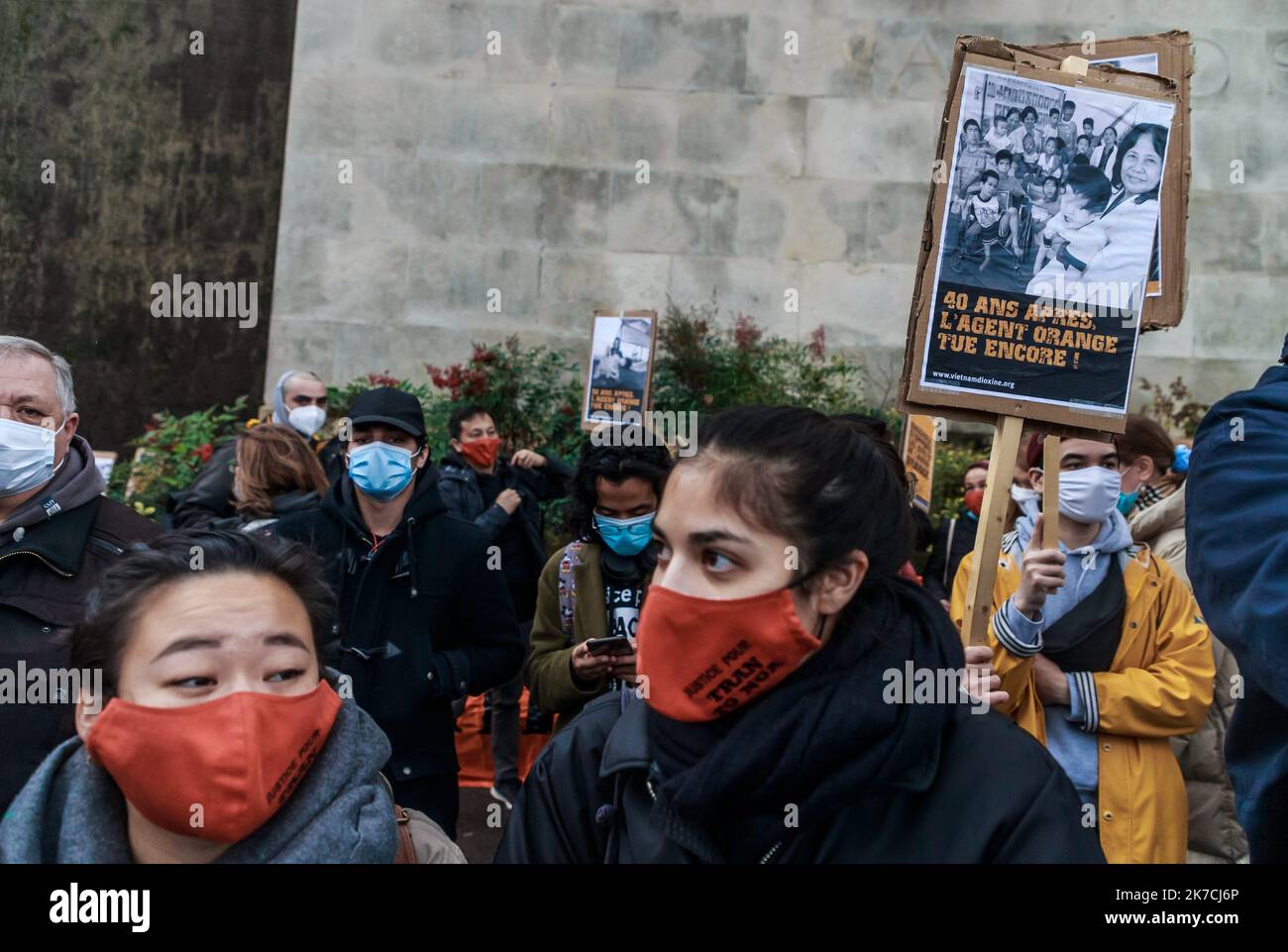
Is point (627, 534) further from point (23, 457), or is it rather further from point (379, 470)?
point (23, 457)

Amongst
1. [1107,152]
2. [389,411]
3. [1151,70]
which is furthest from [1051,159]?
[389,411]

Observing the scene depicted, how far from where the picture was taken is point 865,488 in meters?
2.24

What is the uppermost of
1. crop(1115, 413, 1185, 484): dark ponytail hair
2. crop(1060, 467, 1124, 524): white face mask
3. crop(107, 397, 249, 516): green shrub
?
crop(1115, 413, 1185, 484): dark ponytail hair

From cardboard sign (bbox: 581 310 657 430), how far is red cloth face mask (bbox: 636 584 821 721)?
6595 mm

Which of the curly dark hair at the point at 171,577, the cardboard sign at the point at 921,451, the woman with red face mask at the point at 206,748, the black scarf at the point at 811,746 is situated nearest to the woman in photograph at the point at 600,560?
the curly dark hair at the point at 171,577

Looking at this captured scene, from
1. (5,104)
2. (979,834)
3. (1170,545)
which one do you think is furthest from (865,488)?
(5,104)

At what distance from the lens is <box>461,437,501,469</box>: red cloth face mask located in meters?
7.98

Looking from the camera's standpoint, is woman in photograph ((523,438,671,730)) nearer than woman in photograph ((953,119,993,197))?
No

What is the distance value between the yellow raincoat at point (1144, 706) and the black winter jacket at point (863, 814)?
1.79 meters

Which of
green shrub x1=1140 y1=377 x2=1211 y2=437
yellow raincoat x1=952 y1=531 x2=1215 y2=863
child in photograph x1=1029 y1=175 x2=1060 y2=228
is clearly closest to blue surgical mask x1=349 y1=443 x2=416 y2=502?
yellow raincoat x1=952 y1=531 x2=1215 y2=863

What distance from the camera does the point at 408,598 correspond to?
14.9 ft

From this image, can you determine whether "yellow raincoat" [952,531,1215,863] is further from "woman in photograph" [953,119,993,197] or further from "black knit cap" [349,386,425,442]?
"black knit cap" [349,386,425,442]
